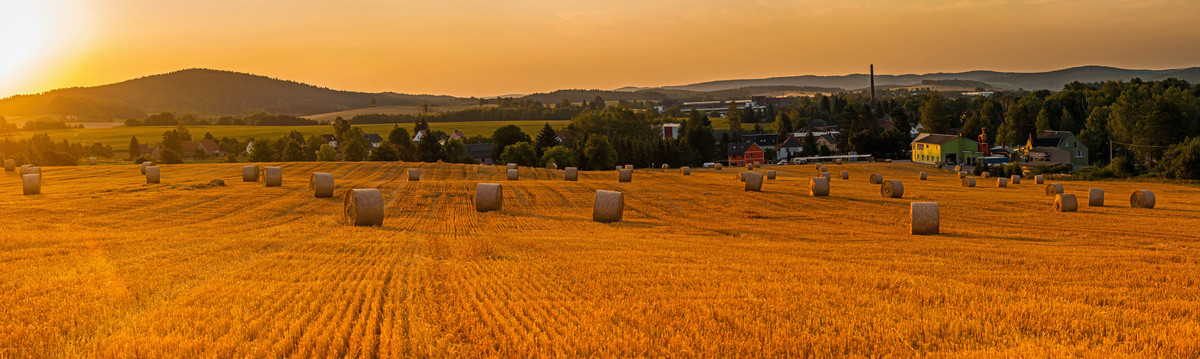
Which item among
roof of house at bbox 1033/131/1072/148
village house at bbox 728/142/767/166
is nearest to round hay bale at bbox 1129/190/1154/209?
roof of house at bbox 1033/131/1072/148

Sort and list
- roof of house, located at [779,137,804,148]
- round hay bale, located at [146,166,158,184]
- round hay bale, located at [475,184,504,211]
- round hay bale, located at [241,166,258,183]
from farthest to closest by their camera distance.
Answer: roof of house, located at [779,137,804,148] → round hay bale, located at [241,166,258,183] → round hay bale, located at [146,166,158,184] → round hay bale, located at [475,184,504,211]

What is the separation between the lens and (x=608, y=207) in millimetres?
27609

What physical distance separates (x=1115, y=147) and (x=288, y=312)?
4987 inches

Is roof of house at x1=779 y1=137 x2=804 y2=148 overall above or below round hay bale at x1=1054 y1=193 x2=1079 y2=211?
below

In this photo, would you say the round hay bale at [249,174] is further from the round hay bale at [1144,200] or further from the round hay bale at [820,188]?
the round hay bale at [1144,200]

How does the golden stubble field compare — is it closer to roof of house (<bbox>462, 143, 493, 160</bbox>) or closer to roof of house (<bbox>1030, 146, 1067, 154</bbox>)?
roof of house (<bbox>1030, 146, 1067, 154</bbox>)

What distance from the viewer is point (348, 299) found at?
1082 cm

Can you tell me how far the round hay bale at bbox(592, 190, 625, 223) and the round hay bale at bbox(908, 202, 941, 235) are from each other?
996 cm

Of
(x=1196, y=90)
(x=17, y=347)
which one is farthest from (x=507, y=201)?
(x=1196, y=90)

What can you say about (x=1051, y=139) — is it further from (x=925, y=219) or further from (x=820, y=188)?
Result: (x=925, y=219)

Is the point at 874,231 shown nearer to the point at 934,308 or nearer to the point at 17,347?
the point at 934,308

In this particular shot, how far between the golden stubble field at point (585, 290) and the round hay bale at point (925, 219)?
3.34ft

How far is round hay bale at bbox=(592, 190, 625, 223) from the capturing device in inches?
1087

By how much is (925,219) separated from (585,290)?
643 inches
